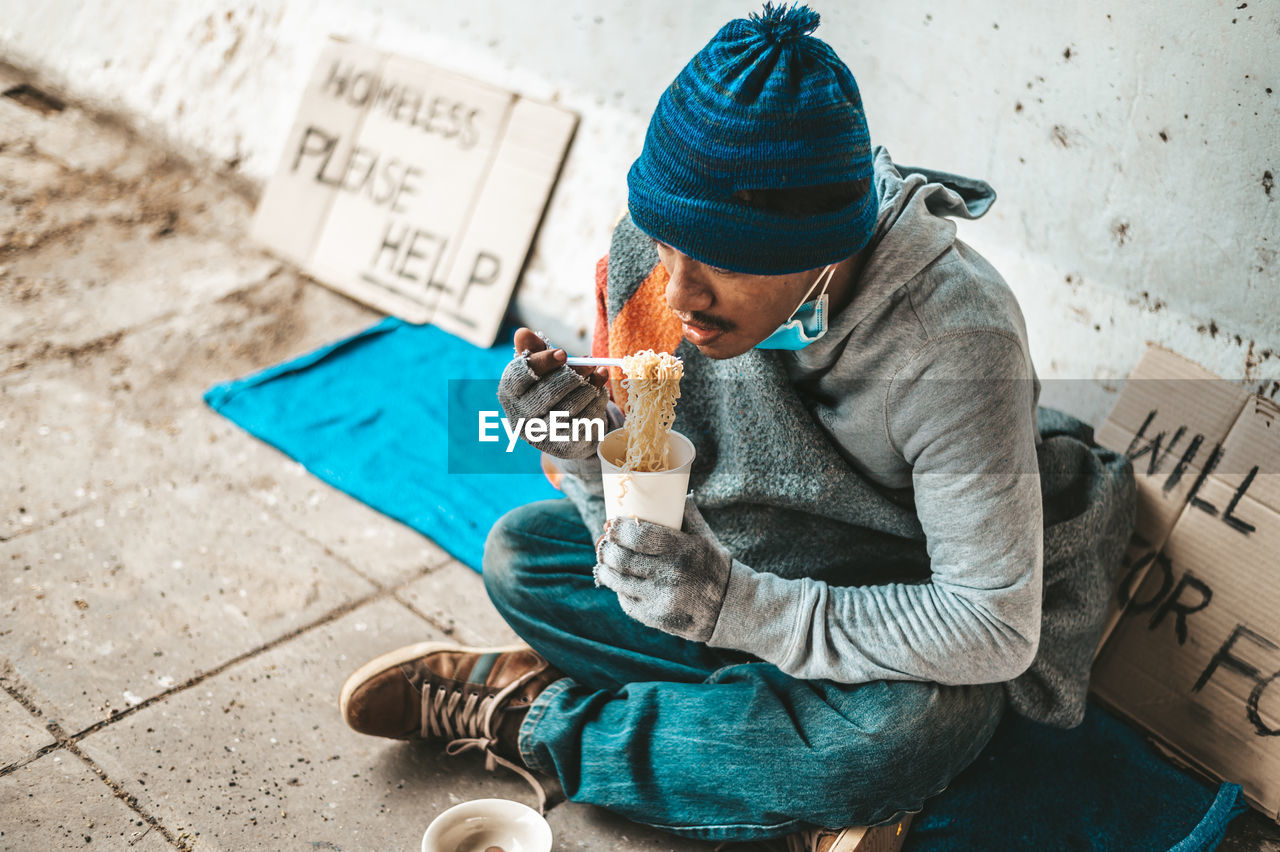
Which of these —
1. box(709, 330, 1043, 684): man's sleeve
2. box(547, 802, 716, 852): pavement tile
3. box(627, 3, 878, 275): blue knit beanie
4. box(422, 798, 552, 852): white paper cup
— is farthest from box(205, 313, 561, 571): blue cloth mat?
box(627, 3, 878, 275): blue knit beanie

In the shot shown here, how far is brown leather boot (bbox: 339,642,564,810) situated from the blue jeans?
78 millimetres

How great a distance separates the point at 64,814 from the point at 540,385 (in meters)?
1.17

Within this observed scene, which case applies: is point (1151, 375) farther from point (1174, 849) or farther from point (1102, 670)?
point (1174, 849)

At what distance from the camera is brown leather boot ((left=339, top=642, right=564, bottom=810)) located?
1969 millimetres

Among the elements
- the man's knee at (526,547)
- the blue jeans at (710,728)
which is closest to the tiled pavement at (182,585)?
the blue jeans at (710,728)

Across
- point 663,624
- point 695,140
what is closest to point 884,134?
point 695,140

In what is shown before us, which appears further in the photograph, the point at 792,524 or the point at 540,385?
the point at 792,524

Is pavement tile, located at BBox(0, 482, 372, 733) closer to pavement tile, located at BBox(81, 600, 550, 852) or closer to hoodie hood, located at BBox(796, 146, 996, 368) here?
pavement tile, located at BBox(81, 600, 550, 852)

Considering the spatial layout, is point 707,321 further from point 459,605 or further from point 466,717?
point 459,605

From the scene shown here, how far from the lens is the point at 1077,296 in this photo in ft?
8.23

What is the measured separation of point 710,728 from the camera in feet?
5.83

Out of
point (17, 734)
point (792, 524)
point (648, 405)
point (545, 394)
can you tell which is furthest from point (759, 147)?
point (17, 734)

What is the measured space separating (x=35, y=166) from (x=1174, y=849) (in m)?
4.48

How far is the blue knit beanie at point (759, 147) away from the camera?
1.39 metres
